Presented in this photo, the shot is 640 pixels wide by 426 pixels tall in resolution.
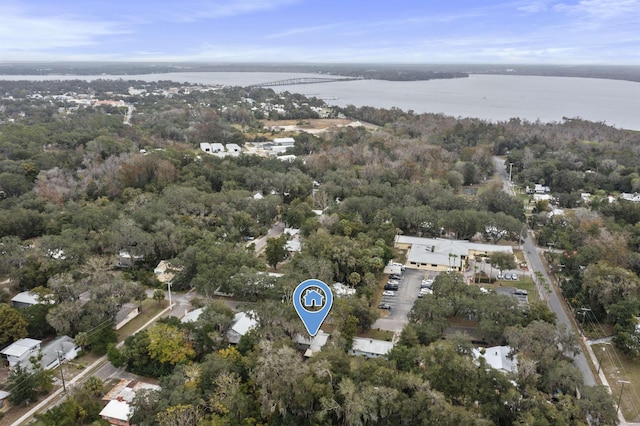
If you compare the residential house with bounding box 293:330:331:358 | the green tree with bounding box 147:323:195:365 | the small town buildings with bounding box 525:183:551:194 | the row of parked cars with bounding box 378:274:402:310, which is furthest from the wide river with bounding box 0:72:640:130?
the green tree with bounding box 147:323:195:365

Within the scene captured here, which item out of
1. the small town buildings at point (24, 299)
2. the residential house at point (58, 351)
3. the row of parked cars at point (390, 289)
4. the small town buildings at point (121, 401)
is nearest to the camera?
the small town buildings at point (121, 401)

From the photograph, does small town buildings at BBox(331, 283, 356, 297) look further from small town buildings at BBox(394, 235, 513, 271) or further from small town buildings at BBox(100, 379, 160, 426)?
small town buildings at BBox(100, 379, 160, 426)

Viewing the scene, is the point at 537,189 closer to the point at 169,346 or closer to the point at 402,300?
the point at 402,300

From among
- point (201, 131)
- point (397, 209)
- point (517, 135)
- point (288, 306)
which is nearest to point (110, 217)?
point (288, 306)

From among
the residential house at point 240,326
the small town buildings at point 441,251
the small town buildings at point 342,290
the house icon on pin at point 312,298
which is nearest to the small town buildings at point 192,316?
the residential house at point 240,326

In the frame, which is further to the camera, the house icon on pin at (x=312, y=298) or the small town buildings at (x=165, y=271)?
the small town buildings at (x=165, y=271)

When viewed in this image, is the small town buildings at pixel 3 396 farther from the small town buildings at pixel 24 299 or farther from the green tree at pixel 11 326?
the small town buildings at pixel 24 299
